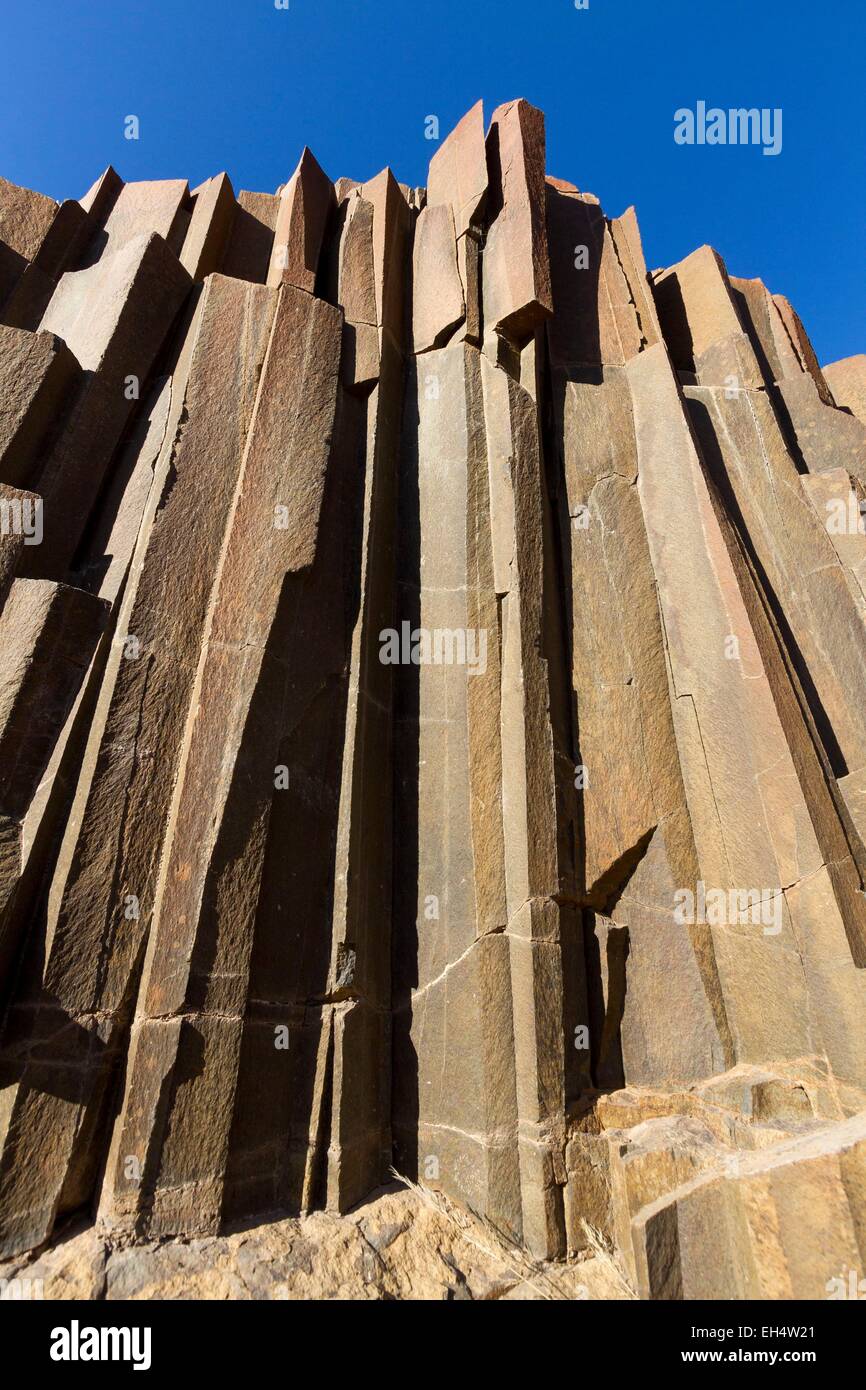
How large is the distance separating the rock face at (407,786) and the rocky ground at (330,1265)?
3 cm

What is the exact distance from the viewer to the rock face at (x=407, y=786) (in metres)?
3.95

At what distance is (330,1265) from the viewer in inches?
149

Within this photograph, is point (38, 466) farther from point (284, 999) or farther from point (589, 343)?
point (589, 343)

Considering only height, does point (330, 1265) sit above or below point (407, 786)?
below

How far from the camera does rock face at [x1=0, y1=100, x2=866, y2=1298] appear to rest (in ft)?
13.0

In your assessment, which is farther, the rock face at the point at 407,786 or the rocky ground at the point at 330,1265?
the rock face at the point at 407,786

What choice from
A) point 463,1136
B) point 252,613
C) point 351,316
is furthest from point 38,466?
point 463,1136

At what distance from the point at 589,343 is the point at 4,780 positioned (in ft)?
20.8

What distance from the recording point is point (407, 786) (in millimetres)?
5500

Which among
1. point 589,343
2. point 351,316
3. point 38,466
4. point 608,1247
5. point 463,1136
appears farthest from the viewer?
point 589,343

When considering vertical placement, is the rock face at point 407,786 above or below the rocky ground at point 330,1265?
above

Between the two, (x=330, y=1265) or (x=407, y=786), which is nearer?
(x=330, y=1265)

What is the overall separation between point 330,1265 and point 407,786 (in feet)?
8.79
